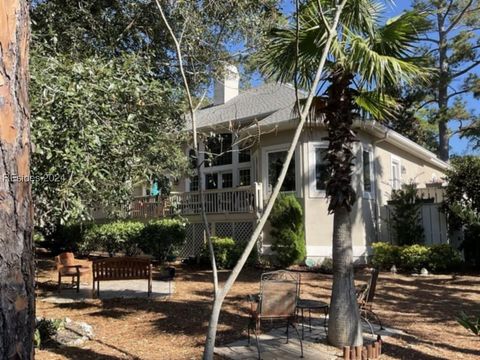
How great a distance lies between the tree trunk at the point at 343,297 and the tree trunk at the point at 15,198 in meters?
4.72

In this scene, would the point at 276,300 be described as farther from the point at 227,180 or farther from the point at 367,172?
the point at 227,180

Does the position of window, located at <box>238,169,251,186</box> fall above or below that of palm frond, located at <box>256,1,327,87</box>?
below

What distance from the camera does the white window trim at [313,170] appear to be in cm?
1577

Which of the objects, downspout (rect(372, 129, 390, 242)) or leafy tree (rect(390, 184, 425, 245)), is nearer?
leafy tree (rect(390, 184, 425, 245))

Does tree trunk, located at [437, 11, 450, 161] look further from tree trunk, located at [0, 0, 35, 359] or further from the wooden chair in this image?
tree trunk, located at [0, 0, 35, 359]

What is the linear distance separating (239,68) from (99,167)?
6.37 meters

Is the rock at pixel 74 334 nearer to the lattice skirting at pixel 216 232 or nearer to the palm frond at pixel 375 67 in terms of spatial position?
the palm frond at pixel 375 67

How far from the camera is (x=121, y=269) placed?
33.7ft

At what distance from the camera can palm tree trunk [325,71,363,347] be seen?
6.29 metres

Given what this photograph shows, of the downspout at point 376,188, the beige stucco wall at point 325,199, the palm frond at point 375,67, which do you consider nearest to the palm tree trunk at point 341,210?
the palm frond at point 375,67

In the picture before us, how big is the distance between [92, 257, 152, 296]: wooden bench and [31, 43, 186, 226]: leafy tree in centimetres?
189

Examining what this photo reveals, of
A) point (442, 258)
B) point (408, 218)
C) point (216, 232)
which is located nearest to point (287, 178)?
point (216, 232)

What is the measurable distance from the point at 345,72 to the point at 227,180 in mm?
14729

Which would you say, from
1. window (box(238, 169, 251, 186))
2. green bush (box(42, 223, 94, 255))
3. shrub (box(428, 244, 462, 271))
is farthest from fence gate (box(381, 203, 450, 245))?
green bush (box(42, 223, 94, 255))
